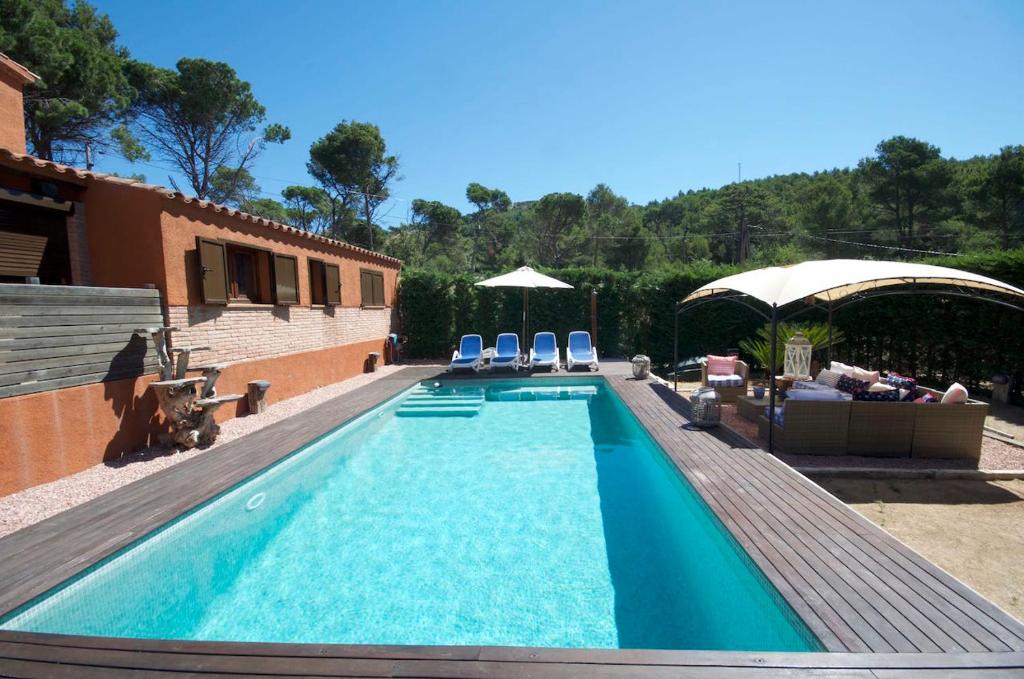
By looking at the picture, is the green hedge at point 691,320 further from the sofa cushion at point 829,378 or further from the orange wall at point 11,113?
the orange wall at point 11,113

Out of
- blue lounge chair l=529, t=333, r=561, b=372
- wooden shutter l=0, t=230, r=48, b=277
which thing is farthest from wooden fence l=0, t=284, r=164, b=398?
blue lounge chair l=529, t=333, r=561, b=372

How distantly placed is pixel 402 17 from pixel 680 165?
14.9 meters

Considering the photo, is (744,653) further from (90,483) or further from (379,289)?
(379,289)

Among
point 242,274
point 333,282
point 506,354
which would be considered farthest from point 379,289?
point 242,274

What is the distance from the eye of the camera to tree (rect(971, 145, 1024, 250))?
2166 centimetres

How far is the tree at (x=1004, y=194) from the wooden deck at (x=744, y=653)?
1126 inches

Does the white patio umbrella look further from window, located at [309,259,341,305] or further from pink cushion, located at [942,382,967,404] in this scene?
pink cushion, located at [942,382,967,404]

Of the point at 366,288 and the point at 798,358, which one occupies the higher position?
the point at 366,288

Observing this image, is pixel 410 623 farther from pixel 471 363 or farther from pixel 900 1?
pixel 900 1

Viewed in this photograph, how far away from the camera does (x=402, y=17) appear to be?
32.7 ft

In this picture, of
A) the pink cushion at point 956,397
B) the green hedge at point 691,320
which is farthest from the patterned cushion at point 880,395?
the green hedge at point 691,320

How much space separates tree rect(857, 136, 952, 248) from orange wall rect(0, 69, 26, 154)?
36.6m

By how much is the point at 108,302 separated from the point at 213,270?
1.62 meters

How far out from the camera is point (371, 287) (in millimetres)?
12672
